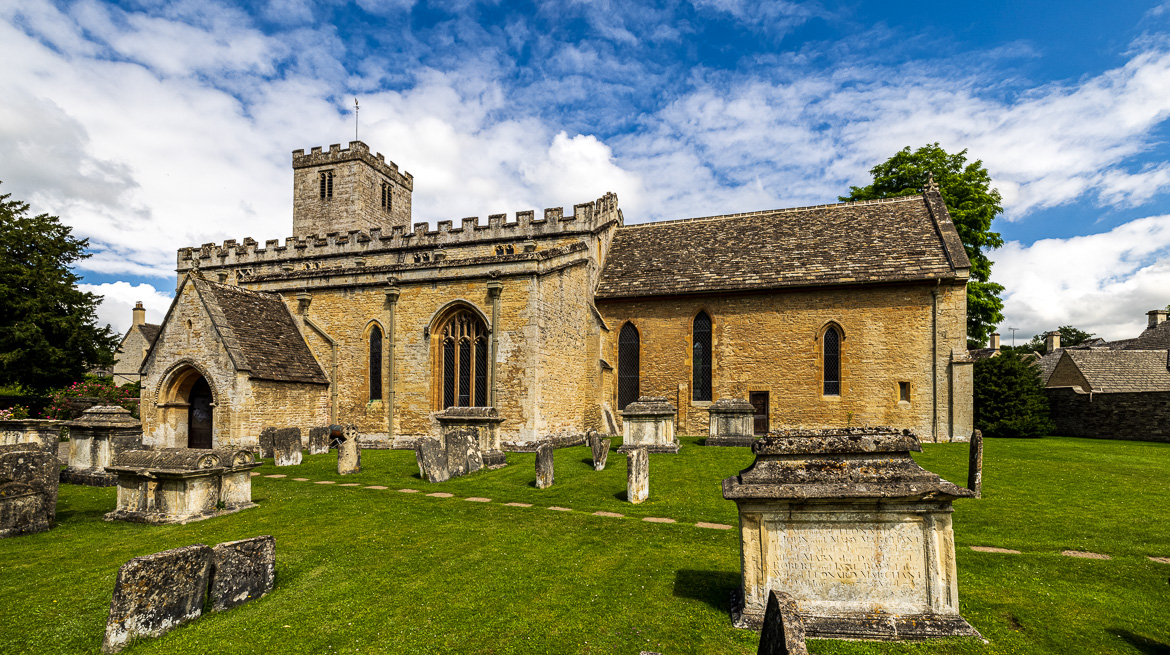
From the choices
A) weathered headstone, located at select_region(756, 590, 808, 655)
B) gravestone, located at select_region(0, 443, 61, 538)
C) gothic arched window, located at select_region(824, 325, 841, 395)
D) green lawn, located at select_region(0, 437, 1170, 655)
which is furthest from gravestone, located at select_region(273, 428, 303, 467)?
gothic arched window, located at select_region(824, 325, 841, 395)

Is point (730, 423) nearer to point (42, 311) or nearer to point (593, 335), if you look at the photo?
point (593, 335)

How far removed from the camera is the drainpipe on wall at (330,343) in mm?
20672

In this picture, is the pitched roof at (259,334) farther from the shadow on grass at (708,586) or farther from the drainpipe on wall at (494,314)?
the shadow on grass at (708,586)

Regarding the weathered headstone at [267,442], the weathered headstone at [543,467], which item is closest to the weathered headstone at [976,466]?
the weathered headstone at [543,467]

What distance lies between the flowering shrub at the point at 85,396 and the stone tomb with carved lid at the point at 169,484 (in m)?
15.8

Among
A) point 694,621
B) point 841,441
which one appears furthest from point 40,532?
point 841,441

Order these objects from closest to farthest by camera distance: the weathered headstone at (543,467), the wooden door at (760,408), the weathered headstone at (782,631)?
1. the weathered headstone at (782,631)
2. the weathered headstone at (543,467)
3. the wooden door at (760,408)

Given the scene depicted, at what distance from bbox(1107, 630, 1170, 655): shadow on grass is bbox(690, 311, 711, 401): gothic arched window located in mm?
17549

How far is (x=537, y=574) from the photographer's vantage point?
6695 mm

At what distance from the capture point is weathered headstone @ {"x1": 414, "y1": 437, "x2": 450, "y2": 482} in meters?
12.7

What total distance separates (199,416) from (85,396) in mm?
9040

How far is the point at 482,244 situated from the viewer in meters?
27.2

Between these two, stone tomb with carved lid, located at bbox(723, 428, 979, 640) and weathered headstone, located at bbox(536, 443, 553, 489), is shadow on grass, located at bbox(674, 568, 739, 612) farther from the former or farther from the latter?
weathered headstone, located at bbox(536, 443, 553, 489)

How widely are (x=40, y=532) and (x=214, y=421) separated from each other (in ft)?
27.7
